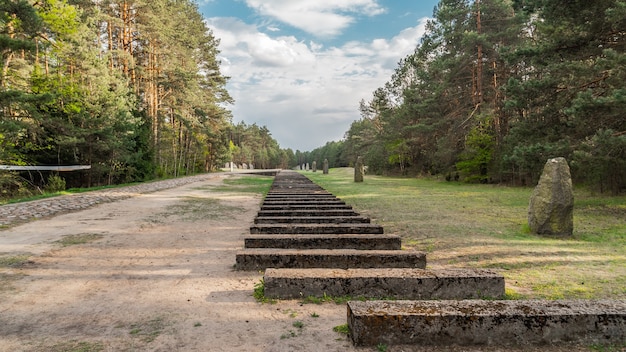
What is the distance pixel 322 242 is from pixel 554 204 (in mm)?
4395

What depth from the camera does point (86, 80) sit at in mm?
17062

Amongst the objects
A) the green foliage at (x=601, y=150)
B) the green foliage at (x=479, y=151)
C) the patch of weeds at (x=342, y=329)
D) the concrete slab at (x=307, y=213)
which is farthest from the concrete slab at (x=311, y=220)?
the green foliage at (x=479, y=151)

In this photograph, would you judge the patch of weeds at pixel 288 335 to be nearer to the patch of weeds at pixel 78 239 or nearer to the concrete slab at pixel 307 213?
the patch of weeds at pixel 78 239

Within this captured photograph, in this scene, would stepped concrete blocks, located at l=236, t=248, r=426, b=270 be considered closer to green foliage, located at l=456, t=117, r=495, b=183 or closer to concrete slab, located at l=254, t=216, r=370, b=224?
concrete slab, located at l=254, t=216, r=370, b=224

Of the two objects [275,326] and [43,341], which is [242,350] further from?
[43,341]

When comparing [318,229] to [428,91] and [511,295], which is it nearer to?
[511,295]

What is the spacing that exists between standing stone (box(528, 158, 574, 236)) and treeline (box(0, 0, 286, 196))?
1431cm

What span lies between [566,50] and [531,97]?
5.30ft

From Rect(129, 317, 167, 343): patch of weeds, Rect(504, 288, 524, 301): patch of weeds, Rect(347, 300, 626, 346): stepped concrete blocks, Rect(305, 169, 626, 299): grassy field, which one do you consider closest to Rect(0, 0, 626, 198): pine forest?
Rect(305, 169, 626, 299): grassy field

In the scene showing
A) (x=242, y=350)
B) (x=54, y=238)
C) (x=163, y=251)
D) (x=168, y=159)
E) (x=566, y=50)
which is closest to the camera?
(x=242, y=350)

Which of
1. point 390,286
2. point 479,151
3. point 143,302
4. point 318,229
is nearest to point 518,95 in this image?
point 318,229

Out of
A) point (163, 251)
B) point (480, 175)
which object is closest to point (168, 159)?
point (480, 175)

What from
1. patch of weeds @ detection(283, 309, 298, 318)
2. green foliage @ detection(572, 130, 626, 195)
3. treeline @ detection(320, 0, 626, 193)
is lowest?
patch of weeds @ detection(283, 309, 298, 318)

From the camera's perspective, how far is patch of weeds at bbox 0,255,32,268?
4.21 m
